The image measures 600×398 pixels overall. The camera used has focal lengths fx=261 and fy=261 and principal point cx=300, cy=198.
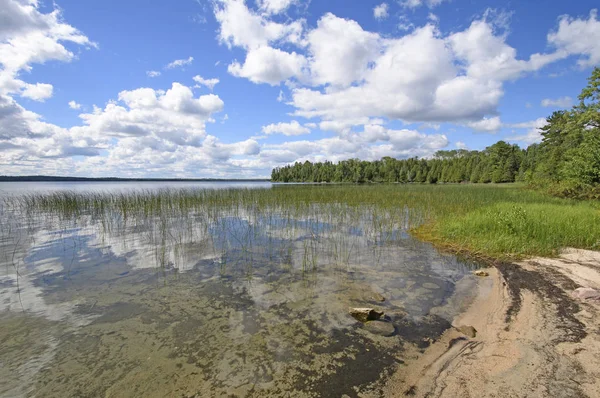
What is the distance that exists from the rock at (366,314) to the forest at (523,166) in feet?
71.4

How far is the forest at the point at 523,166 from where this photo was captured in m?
18.8

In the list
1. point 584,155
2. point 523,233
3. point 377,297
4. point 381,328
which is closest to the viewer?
point 381,328

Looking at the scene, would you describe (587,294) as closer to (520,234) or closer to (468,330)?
(468,330)

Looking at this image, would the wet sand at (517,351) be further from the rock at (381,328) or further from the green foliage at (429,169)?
the green foliage at (429,169)

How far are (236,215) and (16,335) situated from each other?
10.7 meters

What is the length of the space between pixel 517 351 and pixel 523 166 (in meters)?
79.5

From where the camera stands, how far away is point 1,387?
9.40 ft

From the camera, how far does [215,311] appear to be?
4.59m

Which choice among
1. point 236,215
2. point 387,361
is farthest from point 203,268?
point 236,215

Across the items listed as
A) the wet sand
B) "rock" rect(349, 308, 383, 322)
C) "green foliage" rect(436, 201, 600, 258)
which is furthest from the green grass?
"rock" rect(349, 308, 383, 322)

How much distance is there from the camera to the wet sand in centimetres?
267

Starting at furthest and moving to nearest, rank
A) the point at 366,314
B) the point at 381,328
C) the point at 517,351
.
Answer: the point at 366,314
the point at 381,328
the point at 517,351

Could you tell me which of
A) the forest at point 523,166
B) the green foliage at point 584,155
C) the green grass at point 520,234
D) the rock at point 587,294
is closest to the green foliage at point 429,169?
the forest at point 523,166

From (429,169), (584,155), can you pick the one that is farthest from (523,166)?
(584,155)
